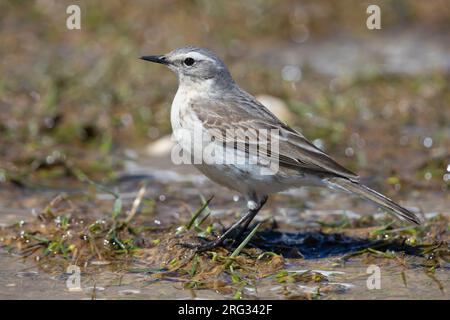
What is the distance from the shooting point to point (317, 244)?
7.25 metres

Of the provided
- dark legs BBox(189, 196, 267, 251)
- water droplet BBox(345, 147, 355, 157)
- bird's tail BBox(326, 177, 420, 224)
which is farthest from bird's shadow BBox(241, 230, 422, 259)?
water droplet BBox(345, 147, 355, 157)

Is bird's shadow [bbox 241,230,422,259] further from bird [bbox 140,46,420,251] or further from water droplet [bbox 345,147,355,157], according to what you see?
water droplet [bbox 345,147,355,157]

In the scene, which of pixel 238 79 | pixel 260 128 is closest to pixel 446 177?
pixel 260 128

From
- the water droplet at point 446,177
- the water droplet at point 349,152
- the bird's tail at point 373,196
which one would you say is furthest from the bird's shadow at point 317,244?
the water droplet at point 349,152

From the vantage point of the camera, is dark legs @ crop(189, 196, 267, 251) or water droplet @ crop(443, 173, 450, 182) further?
water droplet @ crop(443, 173, 450, 182)

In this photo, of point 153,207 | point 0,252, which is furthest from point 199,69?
point 0,252

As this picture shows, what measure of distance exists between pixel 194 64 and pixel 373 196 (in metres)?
1.90

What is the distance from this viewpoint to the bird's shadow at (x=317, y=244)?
700 cm

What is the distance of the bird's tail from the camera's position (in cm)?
669

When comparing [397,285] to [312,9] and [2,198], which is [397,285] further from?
[312,9]

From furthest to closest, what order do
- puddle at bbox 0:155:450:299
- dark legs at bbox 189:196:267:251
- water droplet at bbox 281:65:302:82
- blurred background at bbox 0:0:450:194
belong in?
1. water droplet at bbox 281:65:302:82
2. blurred background at bbox 0:0:450:194
3. dark legs at bbox 189:196:267:251
4. puddle at bbox 0:155:450:299

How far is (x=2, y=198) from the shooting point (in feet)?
27.6

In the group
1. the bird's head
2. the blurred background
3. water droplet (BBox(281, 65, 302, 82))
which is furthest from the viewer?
water droplet (BBox(281, 65, 302, 82))

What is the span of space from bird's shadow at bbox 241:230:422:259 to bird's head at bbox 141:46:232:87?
137cm
